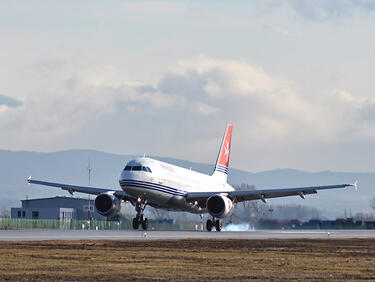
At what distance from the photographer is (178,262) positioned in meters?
31.2

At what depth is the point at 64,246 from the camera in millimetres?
40906

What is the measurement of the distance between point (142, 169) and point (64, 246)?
31.9 metres

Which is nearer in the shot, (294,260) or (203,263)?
(203,263)

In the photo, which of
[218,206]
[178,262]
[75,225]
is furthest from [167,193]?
[178,262]

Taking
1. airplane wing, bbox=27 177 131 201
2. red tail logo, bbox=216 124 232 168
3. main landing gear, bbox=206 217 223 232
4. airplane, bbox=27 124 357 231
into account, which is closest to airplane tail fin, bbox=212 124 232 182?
red tail logo, bbox=216 124 232 168

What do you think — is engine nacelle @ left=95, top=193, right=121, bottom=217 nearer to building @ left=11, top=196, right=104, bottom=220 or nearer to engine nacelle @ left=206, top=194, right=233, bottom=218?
engine nacelle @ left=206, top=194, right=233, bottom=218

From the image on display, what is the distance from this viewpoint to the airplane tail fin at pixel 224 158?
312 feet

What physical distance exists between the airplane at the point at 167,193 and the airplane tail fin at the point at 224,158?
834cm

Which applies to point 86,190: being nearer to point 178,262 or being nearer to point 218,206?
point 218,206

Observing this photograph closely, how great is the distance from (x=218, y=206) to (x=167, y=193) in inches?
183

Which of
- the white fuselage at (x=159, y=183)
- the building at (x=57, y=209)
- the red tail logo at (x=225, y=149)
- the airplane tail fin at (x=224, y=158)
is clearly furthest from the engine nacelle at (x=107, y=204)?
the building at (x=57, y=209)

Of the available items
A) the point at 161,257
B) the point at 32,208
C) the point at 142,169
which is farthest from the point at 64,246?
the point at 32,208

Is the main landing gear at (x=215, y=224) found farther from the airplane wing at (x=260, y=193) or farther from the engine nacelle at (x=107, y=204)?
the engine nacelle at (x=107, y=204)

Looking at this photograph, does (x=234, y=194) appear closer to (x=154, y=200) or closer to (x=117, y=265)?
(x=154, y=200)
